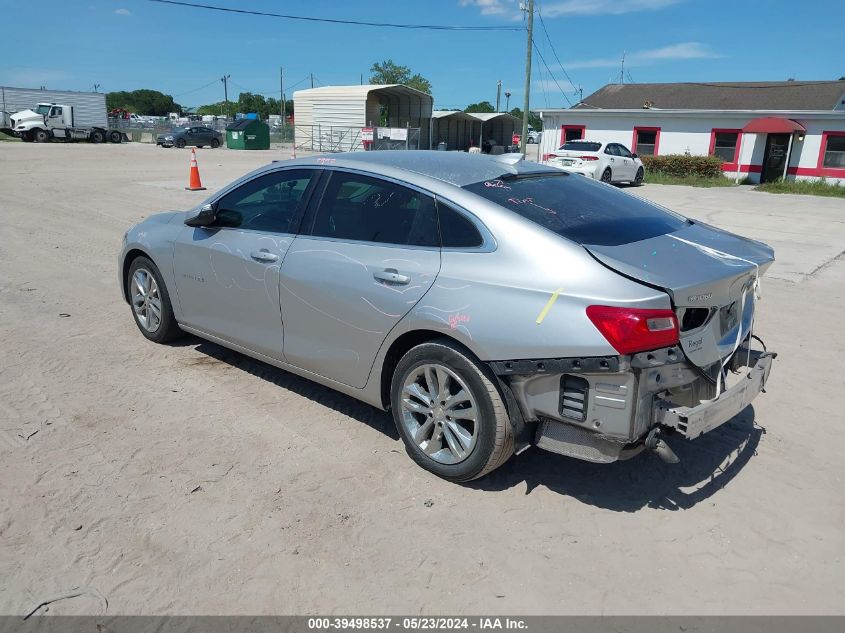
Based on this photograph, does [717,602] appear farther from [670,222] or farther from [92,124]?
[92,124]

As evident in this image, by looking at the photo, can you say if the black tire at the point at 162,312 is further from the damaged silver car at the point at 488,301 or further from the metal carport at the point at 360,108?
the metal carport at the point at 360,108

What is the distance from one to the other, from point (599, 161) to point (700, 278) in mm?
19718

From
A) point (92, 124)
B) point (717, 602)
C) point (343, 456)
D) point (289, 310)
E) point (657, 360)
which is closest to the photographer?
point (717, 602)

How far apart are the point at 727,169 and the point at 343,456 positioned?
1212 inches

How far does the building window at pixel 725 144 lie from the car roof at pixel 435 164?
29.5m

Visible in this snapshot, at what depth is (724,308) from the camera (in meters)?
3.27

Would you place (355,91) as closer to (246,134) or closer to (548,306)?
(246,134)

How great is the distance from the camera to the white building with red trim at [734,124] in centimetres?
2798

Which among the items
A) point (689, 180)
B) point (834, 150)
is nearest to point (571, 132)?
point (689, 180)

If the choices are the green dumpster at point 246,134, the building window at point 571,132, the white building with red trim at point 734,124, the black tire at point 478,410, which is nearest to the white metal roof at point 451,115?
the green dumpster at point 246,134

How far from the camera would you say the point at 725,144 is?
99.8ft

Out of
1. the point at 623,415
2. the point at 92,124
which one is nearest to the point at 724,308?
the point at 623,415

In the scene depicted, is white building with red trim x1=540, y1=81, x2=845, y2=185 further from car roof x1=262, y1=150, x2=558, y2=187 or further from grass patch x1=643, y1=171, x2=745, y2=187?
car roof x1=262, y1=150, x2=558, y2=187

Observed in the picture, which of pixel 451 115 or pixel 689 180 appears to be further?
pixel 451 115
